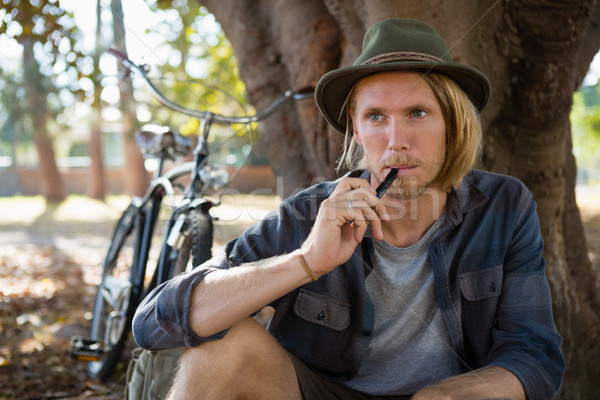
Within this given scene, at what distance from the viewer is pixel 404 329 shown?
214 centimetres

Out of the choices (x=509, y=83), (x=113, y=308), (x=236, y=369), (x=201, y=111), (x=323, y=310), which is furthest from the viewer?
(x=113, y=308)

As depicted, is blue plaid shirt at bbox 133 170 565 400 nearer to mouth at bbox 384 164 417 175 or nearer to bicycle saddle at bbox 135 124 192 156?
mouth at bbox 384 164 417 175

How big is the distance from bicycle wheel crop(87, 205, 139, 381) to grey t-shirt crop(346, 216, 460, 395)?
73.2 inches

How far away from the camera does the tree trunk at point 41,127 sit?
657 inches

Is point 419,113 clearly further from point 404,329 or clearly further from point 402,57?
point 404,329

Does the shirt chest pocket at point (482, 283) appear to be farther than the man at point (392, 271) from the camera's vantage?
Yes

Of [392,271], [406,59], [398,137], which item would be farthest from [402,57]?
[392,271]

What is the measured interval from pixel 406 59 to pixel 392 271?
0.80 metres

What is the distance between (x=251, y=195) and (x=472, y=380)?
63.6ft

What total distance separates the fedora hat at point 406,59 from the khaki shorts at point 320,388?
1.10m

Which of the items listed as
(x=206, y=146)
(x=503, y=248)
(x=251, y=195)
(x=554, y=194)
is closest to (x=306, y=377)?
(x=503, y=248)

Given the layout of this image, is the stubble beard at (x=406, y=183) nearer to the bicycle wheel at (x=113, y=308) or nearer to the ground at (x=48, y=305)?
the ground at (x=48, y=305)

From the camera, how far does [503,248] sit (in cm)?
204

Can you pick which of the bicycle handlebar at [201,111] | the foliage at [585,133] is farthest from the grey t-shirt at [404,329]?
the foliage at [585,133]
